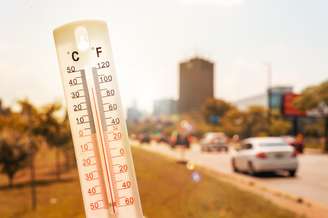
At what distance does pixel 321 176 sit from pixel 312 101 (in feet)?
58.0

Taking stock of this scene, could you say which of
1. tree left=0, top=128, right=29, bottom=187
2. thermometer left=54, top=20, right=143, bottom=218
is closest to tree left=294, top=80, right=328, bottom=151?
tree left=0, top=128, right=29, bottom=187

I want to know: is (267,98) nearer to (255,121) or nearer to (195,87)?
(255,121)

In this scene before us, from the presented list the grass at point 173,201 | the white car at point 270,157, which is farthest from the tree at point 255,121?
the grass at point 173,201

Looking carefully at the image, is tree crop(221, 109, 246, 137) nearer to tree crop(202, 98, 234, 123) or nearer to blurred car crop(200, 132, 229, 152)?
tree crop(202, 98, 234, 123)

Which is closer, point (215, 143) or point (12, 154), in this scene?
point (12, 154)

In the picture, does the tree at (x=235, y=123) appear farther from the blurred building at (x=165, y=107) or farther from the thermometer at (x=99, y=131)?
the thermometer at (x=99, y=131)

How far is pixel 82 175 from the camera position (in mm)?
1794

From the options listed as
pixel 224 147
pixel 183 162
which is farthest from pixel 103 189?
pixel 224 147

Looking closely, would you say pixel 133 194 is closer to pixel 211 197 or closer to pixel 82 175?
pixel 82 175

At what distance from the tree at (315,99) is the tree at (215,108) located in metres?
37.2

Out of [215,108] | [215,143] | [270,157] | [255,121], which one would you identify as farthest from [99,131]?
[215,108]

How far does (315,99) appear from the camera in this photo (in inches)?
1174

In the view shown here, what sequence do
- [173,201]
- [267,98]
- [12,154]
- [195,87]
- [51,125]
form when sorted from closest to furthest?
[173,201]
[51,125]
[12,154]
[267,98]
[195,87]

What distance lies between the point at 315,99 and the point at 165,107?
68.8 metres
